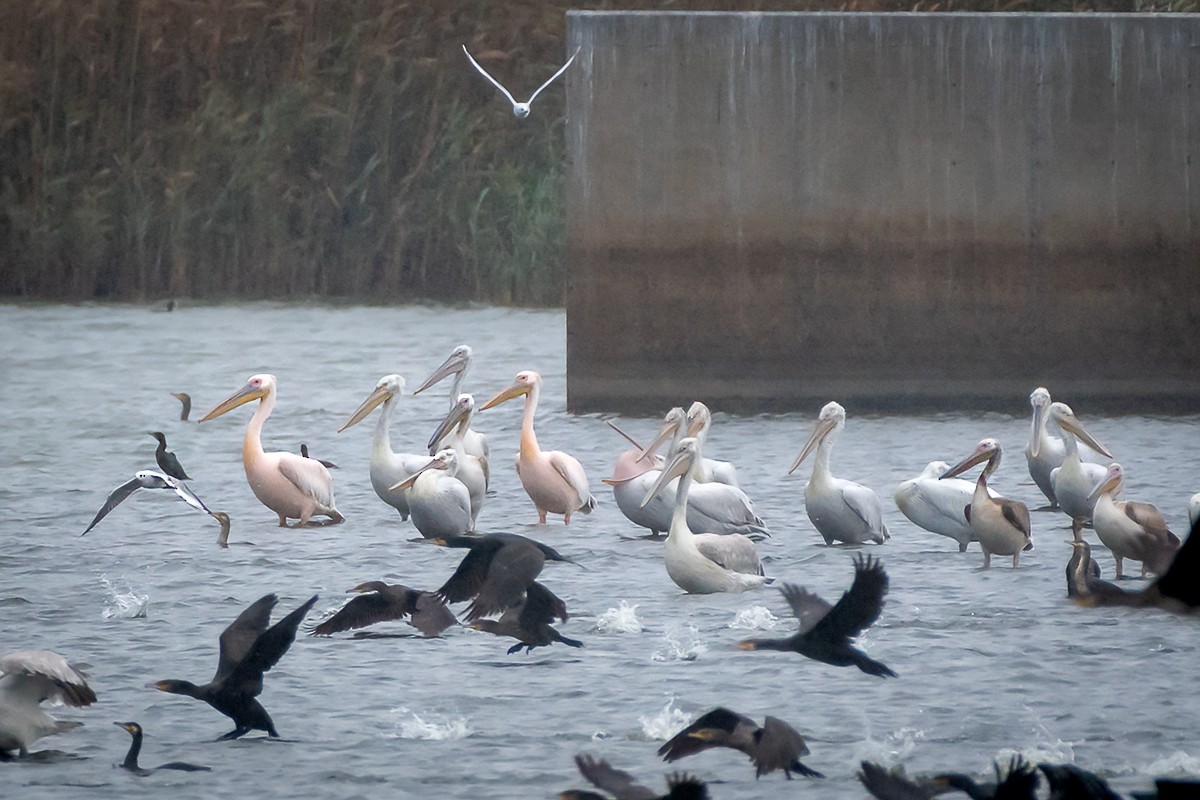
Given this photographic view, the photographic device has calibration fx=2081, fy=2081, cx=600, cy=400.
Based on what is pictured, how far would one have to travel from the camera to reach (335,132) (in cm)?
1967

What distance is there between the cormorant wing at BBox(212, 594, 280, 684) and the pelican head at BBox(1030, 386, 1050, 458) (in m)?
4.79

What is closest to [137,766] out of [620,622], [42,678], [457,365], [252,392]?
[42,678]

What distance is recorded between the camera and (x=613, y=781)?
4.75 meters

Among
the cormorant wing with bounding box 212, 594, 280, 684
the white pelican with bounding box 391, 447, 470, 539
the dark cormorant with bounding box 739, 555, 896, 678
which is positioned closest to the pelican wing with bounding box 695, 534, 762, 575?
the white pelican with bounding box 391, 447, 470, 539

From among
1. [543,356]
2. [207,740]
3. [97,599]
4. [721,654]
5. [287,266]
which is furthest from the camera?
[287,266]

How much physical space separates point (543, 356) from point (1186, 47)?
548 cm

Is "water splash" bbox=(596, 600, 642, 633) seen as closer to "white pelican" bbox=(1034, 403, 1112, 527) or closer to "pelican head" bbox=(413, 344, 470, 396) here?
"white pelican" bbox=(1034, 403, 1112, 527)

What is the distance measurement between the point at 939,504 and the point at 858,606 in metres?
2.90

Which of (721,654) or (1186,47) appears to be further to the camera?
(1186,47)

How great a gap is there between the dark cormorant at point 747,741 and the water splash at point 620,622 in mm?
1784

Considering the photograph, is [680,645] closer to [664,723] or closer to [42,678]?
[664,723]

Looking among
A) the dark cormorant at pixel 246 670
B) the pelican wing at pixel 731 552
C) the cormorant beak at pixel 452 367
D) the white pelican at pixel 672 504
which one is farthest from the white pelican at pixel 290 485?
the dark cormorant at pixel 246 670

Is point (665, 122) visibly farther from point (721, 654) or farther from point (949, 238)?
point (721, 654)

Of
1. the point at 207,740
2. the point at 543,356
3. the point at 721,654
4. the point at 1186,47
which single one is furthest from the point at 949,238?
the point at 207,740
